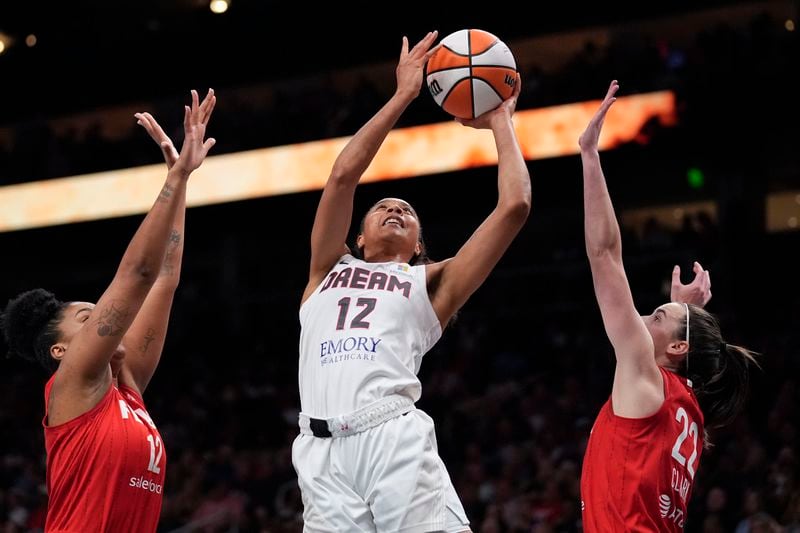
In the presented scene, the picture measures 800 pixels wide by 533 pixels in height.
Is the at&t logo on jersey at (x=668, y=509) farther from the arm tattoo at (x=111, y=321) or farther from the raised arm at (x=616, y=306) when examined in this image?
the arm tattoo at (x=111, y=321)

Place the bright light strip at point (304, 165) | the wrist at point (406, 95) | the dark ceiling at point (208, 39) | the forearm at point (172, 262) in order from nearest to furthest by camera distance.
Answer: the wrist at point (406, 95) → the forearm at point (172, 262) → the bright light strip at point (304, 165) → the dark ceiling at point (208, 39)

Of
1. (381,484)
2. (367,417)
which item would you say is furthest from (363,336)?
(381,484)

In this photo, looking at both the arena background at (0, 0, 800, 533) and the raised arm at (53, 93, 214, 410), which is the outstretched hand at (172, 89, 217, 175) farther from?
the arena background at (0, 0, 800, 533)

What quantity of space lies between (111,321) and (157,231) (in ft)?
1.17

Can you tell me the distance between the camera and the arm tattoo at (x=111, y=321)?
3807 mm

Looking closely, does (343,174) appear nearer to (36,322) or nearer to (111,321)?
(111,321)

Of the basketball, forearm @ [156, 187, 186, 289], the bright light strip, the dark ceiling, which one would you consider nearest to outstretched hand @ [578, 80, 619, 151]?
the basketball

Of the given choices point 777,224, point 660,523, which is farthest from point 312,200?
point 660,523

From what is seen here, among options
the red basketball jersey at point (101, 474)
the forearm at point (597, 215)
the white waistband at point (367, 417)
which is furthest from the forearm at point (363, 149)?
the red basketball jersey at point (101, 474)

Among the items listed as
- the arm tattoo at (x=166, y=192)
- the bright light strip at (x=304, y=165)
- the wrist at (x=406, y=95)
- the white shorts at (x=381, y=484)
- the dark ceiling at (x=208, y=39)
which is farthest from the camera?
the dark ceiling at (x=208, y=39)

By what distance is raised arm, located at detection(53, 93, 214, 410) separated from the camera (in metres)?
3.77

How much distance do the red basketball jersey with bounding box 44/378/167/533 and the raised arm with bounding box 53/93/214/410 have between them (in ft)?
0.60

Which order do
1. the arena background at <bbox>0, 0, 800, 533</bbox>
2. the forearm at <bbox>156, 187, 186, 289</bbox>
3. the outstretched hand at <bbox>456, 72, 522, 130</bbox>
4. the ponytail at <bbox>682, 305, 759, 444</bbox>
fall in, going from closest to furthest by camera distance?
the ponytail at <bbox>682, 305, 759, 444</bbox> < the outstretched hand at <bbox>456, 72, 522, 130</bbox> < the forearm at <bbox>156, 187, 186, 289</bbox> < the arena background at <bbox>0, 0, 800, 533</bbox>

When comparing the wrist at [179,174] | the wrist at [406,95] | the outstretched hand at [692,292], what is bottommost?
the outstretched hand at [692,292]
